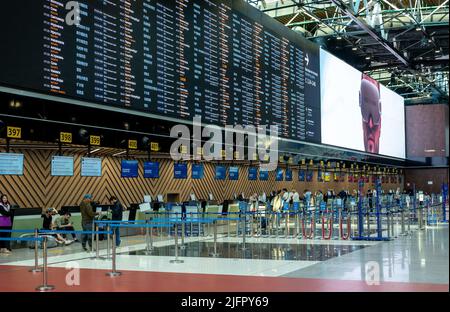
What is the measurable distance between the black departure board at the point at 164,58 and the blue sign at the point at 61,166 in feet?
→ 5.44

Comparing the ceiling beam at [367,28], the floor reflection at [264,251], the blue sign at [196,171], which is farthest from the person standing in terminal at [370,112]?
the floor reflection at [264,251]

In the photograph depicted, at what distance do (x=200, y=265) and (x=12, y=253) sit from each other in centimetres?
474

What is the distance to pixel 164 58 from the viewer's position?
1370cm

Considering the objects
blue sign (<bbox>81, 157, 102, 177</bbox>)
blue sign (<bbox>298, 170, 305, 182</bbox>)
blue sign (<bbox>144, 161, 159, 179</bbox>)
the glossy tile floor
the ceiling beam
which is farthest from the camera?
blue sign (<bbox>298, 170, 305, 182</bbox>)

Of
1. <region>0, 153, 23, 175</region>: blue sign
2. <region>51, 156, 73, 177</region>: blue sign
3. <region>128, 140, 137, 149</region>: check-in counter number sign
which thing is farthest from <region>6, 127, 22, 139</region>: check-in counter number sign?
<region>128, 140, 137, 149</region>: check-in counter number sign

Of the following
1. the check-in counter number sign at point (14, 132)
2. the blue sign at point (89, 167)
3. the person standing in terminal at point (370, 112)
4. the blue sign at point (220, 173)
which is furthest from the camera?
the person standing in terminal at point (370, 112)

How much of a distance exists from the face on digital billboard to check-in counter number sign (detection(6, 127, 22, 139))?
14.4 metres

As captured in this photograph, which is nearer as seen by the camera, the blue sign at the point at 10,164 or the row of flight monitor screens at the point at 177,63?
the row of flight monitor screens at the point at 177,63

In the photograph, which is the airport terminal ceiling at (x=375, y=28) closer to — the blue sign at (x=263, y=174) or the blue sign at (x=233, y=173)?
the blue sign at (x=263, y=174)

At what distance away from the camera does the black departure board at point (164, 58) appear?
10594 millimetres

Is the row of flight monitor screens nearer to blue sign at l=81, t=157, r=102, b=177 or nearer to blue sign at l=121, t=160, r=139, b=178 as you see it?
blue sign at l=81, t=157, r=102, b=177

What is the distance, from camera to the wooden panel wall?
15656 mm

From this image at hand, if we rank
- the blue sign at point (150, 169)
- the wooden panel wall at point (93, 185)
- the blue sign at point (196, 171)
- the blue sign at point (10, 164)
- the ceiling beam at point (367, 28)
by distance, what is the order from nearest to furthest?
the blue sign at point (10, 164) < the blue sign at point (150, 169) < the wooden panel wall at point (93, 185) < the blue sign at point (196, 171) < the ceiling beam at point (367, 28)
